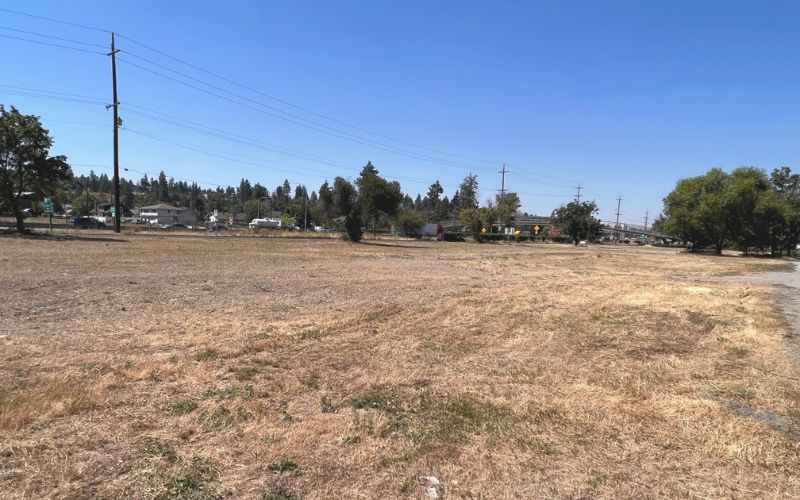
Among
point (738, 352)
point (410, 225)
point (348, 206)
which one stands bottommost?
point (738, 352)

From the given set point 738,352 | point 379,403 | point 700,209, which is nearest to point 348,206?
point 700,209

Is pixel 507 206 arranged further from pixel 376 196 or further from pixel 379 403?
pixel 379 403

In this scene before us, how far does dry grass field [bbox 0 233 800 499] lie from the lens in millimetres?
3312

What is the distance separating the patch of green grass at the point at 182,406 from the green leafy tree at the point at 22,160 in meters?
36.2

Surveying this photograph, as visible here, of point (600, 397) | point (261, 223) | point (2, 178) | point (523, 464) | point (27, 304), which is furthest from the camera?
point (261, 223)

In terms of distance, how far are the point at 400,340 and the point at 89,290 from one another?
26.1 feet

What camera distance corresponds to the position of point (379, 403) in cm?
472

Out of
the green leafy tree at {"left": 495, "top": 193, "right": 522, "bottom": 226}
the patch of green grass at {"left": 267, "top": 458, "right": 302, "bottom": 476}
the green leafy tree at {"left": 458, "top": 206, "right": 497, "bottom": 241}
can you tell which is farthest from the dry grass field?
the green leafy tree at {"left": 495, "top": 193, "right": 522, "bottom": 226}

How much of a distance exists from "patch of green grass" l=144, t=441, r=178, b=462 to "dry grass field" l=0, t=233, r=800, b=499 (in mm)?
20

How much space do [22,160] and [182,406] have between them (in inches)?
1448

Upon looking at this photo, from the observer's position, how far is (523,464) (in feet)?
11.7

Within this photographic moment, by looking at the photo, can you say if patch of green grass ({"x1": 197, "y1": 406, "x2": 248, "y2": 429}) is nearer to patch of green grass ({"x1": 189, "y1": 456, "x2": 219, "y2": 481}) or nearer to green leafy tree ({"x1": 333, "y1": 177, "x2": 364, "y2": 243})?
patch of green grass ({"x1": 189, "y1": 456, "x2": 219, "y2": 481})

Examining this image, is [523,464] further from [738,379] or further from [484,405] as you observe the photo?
[738,379]

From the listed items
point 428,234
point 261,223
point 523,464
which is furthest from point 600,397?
point 261,223
